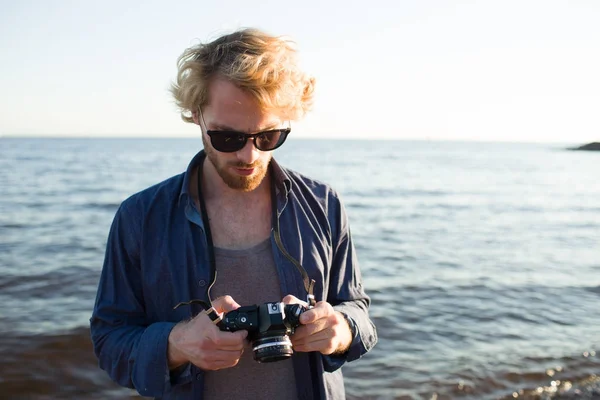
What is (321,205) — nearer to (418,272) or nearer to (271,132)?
(271,132)

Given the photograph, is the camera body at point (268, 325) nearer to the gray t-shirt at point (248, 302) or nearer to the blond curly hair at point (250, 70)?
the gray t-shirt at point (248, 302)

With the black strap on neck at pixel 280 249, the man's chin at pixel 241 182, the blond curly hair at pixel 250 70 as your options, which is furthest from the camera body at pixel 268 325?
the blond curly hair at pixel 250 70

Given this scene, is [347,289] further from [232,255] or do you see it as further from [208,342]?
[208,342]

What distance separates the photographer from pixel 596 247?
1375 cm

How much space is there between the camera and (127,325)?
2318mm

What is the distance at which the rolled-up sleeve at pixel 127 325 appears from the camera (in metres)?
2.20

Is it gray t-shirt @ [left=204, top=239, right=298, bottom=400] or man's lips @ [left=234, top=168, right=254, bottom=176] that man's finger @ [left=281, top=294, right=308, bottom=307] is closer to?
gray t-shirt @ [left=204, top=239, right=298, bottom=400]

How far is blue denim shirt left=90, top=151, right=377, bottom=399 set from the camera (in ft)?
7.37

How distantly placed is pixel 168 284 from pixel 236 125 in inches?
29.0

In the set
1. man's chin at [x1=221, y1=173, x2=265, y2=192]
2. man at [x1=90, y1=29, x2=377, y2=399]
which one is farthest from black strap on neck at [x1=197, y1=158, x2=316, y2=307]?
man's chin at [x1=221, y1=173, x2=265, y2=192]

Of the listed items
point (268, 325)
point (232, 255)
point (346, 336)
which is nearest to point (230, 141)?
point (232, 255)

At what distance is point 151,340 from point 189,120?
1157mm

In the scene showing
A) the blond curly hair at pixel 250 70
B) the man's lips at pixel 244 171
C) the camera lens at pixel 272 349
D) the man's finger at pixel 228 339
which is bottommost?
the camera lens at pixel 272 349

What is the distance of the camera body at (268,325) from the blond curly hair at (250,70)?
2.92 feet
